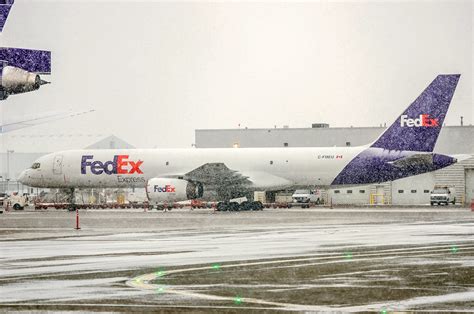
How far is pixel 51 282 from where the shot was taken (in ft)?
62.4

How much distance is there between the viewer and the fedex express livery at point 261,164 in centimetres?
6694

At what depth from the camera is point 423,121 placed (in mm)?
67062

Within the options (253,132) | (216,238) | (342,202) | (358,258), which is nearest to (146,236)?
(216,238)

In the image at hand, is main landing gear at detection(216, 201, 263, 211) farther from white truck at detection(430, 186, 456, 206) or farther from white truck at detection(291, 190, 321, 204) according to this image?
white truck at detection(430, 186, 456, 206)

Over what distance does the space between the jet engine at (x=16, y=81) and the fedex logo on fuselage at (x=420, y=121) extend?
169 feet

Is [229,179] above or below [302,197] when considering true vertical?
above

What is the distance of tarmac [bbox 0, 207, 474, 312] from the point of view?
15734mm

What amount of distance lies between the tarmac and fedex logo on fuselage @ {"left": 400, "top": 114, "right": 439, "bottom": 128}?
102 feet

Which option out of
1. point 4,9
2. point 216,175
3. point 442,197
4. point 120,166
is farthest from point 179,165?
point 4,9

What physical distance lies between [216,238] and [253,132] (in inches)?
2830

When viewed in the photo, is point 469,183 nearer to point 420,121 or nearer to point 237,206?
point 420,121

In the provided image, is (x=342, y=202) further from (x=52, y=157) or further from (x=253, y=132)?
(x=52, y=157)

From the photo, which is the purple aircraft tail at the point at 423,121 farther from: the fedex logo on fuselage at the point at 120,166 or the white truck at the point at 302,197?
the fedex logo on fuselage at the point at 120,166

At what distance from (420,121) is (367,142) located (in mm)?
32836
